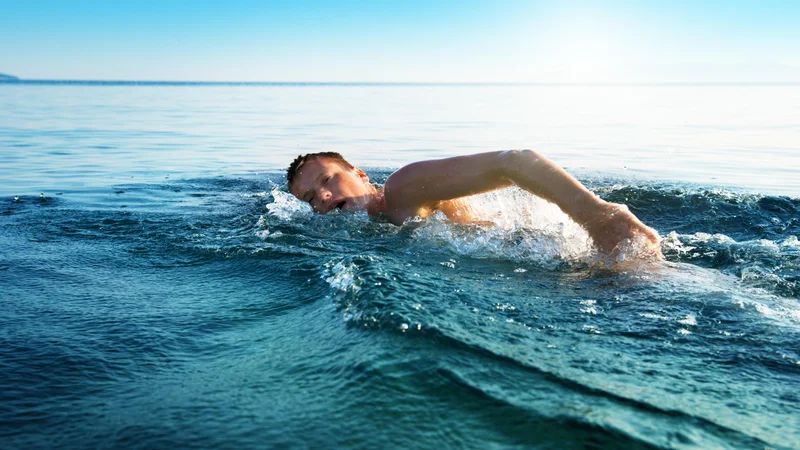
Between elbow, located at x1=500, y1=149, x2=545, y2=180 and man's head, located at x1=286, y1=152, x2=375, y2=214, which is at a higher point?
elbow, located at x1=500, y1=149, x2=545, y2=180

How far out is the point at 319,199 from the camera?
210 inches

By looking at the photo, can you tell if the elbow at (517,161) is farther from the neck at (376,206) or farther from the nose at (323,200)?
the nose at (323,200)

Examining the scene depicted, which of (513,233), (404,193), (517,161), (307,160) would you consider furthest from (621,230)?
(307,160)

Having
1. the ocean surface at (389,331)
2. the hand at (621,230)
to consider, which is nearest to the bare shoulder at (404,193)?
the ocean surface at (389,331)

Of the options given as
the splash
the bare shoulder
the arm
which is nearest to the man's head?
the bare shoulder

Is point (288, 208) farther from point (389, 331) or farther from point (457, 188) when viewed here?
point (389, 331)

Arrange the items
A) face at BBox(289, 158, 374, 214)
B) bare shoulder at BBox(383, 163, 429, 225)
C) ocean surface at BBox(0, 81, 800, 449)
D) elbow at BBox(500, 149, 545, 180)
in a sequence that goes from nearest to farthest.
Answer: ocean surface at BBox(0, 81, 800, 449) → elbow at BBox(500, 149, 545, 180) → bare shoulder at BBox(383, 163, 429, 225) → face at BBox(289, 158, 374, 214)

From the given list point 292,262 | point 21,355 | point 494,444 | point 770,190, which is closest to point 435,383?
point 494,444

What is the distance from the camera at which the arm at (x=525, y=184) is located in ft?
11.4

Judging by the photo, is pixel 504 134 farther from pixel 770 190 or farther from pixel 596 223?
pixel 596 223

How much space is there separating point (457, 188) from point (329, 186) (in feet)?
5.19

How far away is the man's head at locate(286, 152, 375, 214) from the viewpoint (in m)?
5.27

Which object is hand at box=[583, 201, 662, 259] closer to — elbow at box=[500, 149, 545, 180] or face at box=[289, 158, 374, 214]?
elbow at box=[500, 149, 545, 180]

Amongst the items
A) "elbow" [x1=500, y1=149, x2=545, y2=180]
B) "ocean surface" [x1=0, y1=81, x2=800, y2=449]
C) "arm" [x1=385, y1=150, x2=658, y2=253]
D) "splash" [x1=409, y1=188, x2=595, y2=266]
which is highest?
"elbow" [x1=500, y1=149, x2=545, y2=180]
